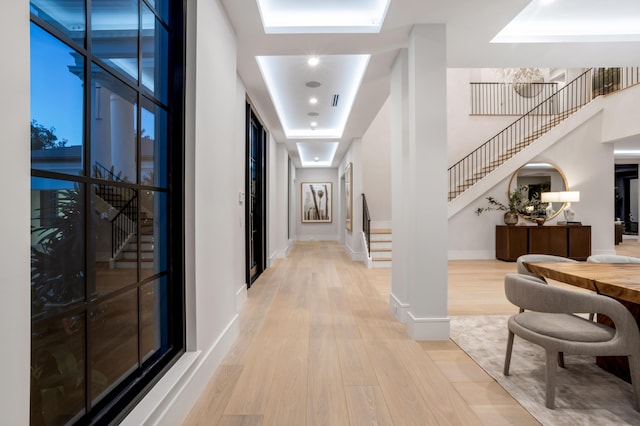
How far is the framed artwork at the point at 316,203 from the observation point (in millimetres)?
11766

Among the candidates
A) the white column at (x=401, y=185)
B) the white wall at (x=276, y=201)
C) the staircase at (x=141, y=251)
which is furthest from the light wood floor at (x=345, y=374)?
the white wall at (x=276, y=201)

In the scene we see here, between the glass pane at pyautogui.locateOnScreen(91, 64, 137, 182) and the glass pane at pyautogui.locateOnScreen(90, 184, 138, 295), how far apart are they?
0.07 meters

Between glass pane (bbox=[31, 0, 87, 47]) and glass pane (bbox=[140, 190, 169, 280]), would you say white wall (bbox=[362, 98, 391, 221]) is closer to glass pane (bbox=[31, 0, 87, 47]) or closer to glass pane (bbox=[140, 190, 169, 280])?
glass pane (bbox=[140, 190, 169, 280])

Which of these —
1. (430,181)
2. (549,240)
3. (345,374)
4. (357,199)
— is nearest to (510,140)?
(549,240)

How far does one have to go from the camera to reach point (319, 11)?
2924mm

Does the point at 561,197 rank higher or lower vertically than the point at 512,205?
higher

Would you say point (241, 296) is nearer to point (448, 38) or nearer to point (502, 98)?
point (448, 38)

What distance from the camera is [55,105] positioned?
3.44ft

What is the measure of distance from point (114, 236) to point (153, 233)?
37 cm

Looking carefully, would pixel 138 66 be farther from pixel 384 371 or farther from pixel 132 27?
pixel 384 371

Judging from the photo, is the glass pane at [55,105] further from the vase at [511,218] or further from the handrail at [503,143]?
the handrail at [503,143]

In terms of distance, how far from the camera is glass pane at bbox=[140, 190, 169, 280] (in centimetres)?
163

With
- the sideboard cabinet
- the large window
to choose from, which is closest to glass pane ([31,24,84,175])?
the large window

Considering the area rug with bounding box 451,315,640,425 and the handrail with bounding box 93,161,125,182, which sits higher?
the handrail with bounding box 93,161,125,182
